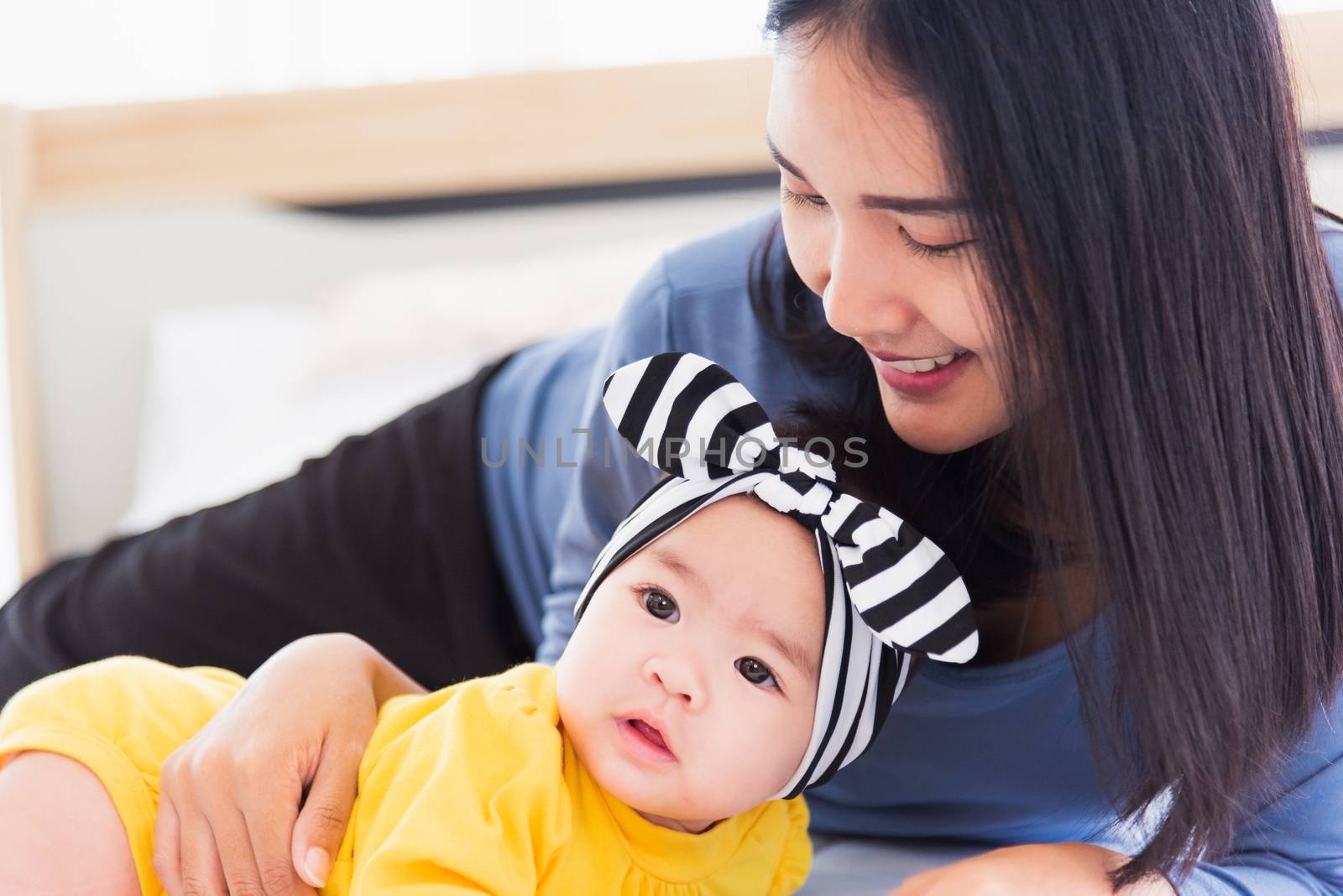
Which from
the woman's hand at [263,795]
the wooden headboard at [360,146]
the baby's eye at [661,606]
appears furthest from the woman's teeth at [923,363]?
the wooden headboard at [360,146]

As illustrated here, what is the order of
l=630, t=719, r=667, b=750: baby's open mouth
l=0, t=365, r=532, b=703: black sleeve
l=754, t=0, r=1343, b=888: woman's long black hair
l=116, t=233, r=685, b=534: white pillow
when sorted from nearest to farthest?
1. l=754, t=0, r=1343, b=888: woman's long black hair
2. l=630, t=719, r=667, b=750: baby's open mouth
3. l=0, t=365, r=532, b=703: black sleeve
4. l=116, t=233, r=685, b=534: white pillow

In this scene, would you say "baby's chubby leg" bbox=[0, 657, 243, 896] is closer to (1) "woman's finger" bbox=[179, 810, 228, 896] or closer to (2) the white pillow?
(1) "woman's finger" bbox=[179, 810, 228, 896]

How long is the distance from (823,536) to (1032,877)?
0.85 feet

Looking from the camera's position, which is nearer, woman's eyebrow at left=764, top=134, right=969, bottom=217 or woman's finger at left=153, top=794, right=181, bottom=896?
woman's eyebrow at left=764, top=134, right=969, bottom=217

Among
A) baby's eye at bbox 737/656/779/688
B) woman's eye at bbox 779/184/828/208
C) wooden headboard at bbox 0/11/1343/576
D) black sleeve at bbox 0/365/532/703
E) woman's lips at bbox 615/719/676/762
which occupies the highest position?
woman's eye at bbox 779/184/828/208

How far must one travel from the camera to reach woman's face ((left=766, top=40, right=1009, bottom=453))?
73cm

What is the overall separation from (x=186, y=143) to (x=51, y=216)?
0.31 m

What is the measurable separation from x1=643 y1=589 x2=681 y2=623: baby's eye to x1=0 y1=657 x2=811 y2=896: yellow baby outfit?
106 mm

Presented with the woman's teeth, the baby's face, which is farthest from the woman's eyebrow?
the baby's face

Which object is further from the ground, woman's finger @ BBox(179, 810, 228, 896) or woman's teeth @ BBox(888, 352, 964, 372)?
woman's teeth @ BBox(888, 352, 964, 372)

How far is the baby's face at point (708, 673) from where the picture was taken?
2.62 feet

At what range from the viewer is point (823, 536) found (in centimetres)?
83

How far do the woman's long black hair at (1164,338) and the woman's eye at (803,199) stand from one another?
97 millimetres

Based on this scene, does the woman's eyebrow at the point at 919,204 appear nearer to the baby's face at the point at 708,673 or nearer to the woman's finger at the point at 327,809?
the baby's face at the point at 708,673
